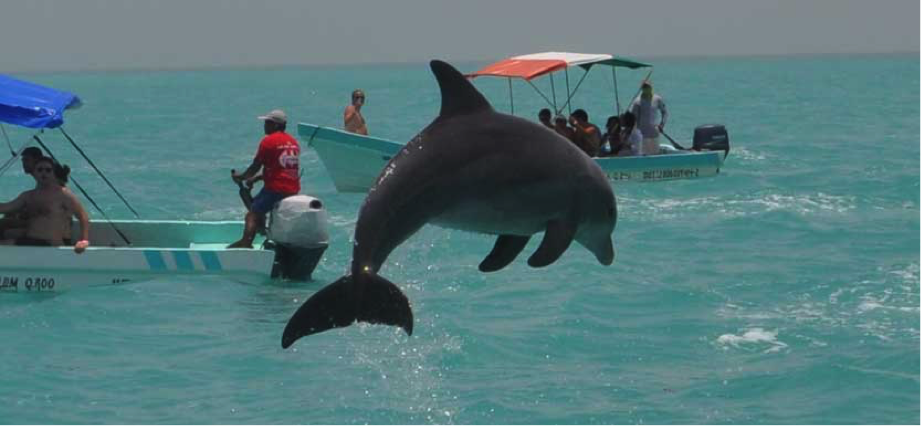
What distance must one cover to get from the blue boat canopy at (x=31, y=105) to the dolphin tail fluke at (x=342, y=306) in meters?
8.80

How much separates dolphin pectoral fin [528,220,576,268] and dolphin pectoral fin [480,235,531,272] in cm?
17

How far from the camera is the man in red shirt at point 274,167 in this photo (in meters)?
15.9

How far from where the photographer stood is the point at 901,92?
91.9 metres

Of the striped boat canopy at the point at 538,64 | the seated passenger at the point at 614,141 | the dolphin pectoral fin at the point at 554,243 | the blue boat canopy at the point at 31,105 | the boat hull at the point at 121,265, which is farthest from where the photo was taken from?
the seated passenger at the point at 614,141

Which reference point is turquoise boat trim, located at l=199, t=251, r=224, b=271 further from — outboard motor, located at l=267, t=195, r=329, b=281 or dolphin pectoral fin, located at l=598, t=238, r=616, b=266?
dolphin pectoral fin, located at l=598, t=238, r=616, b=266

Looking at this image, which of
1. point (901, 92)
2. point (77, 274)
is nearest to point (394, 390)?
point (77, 274)

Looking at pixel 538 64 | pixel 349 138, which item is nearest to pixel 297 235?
pixel 349 138

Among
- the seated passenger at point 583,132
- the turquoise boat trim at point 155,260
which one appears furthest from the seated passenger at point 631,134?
the turquoise boat trim at point 155,260

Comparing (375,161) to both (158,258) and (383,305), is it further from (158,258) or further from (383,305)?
(383,305)

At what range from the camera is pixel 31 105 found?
1559 cm

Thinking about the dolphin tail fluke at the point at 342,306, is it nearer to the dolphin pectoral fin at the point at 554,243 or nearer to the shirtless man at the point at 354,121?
the dolphin pectoral fin at the point at 554,243

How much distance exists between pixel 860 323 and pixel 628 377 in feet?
11.8

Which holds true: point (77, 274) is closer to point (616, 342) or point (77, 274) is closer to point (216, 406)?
point (216, 406)

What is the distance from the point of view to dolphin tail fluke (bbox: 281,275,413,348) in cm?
700
